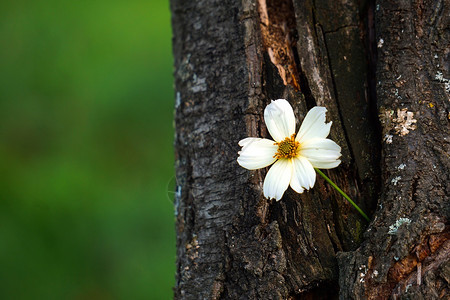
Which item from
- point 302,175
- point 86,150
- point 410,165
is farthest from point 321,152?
point 86,150

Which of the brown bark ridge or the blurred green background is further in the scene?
the blurred green background

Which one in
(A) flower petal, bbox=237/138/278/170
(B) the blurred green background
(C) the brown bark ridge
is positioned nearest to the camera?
(C) the brown bark ridge

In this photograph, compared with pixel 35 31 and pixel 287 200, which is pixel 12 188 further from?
pixel 287 200

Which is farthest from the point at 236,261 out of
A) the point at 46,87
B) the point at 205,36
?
the point at 46,87

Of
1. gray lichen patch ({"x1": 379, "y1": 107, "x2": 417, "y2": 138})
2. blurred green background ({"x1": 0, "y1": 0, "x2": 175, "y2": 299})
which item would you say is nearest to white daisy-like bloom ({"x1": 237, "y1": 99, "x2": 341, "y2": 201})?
gray lichen patch ({"x1": 379, "y1": 107, "x2": 417, "y2": 138})

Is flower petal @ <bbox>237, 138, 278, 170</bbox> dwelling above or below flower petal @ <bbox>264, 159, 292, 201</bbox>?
above

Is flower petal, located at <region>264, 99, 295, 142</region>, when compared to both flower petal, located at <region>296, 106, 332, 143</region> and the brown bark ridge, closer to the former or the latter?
flower petal, located at <region>296, 106, 332, 143</region>

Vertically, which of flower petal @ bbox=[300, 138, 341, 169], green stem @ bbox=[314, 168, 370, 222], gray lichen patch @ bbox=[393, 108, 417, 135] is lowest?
green stem @ bbox=[314, 168, 370, 222]

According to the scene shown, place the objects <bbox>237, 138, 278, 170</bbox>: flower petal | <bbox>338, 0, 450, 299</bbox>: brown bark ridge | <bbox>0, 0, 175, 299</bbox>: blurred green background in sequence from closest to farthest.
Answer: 1. <bbox>338, 0, 450, 299</bbox>: brown bark ridge
2. <bbox>237, 138, 278, 170</bbox>: flower petal
3. <bbox>0, 0, 175, 299</bbox>: blurred green background
